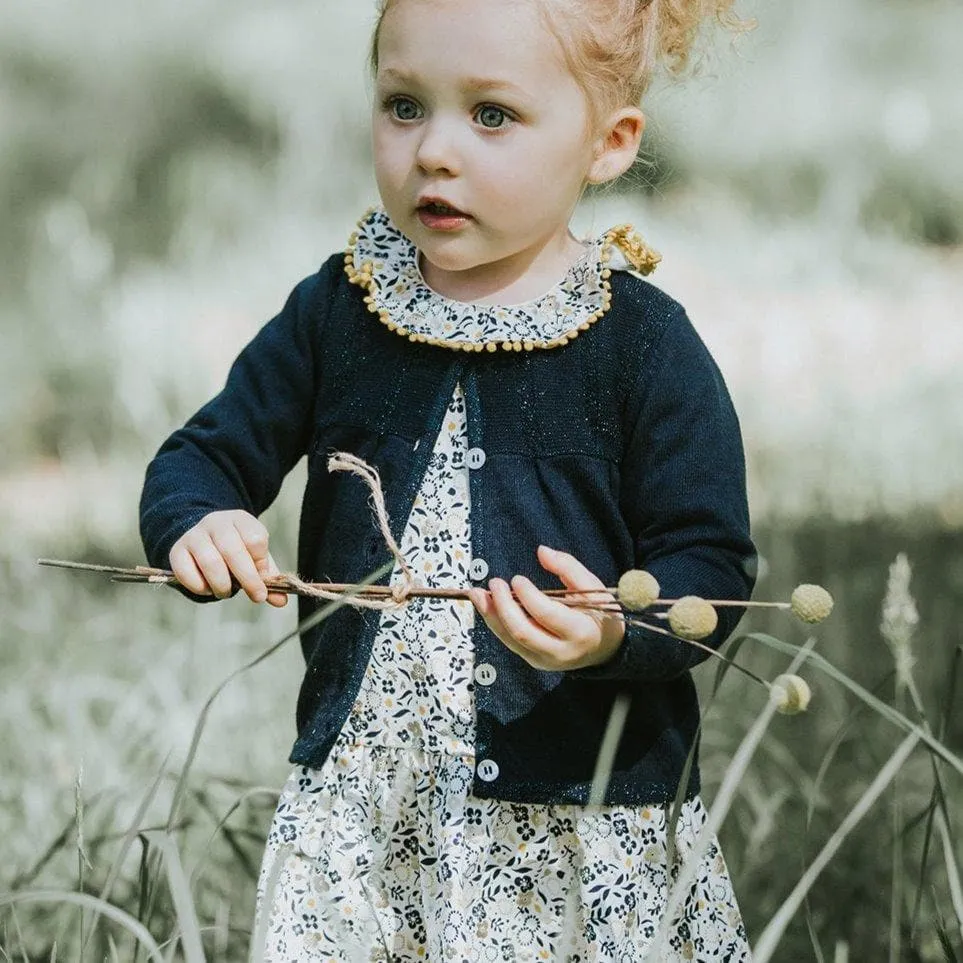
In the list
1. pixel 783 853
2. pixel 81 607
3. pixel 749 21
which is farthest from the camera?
pixel 81 607

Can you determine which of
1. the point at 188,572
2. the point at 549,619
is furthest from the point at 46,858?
the point at 549,619

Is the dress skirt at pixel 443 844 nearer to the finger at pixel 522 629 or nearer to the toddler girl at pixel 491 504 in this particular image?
the toddler girl at pixel 491 504

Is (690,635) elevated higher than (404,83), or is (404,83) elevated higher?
(404,83)

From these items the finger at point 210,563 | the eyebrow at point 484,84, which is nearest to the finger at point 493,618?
the finger at point 210,563

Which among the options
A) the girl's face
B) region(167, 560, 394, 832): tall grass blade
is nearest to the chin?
the girl's face

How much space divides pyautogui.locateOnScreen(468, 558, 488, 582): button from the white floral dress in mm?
15

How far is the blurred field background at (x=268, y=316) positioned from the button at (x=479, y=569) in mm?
393

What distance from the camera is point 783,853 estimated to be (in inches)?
92.4

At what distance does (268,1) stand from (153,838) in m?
3.67

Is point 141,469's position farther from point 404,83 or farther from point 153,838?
point 153,838

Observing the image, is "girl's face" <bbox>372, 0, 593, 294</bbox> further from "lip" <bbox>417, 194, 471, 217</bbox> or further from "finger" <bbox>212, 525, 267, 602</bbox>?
"finger" <bbox>212, 525, 267, 602</bbox>

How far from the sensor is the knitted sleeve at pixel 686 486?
5.37 feet

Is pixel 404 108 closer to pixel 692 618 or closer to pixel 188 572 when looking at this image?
pixel 188 572

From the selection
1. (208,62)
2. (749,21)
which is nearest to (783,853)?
(749,21)
